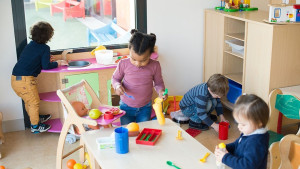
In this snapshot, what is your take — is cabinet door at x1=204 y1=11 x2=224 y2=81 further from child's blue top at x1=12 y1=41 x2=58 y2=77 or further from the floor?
child's blue top at x1=12 y1=41 x2=58 y2=77

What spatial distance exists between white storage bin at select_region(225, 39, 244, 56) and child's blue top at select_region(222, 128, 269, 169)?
2.06 metres

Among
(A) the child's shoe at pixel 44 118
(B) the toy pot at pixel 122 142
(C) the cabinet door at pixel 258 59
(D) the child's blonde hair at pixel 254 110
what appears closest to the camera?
(D) the child's blonde hair at pixel 254 110

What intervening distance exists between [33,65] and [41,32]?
302mm

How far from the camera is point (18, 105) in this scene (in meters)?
3.97

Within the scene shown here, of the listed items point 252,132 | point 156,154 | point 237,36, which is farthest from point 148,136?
point 237,36

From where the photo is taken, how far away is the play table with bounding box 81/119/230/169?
7.13 feet

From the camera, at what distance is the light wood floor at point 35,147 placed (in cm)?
339

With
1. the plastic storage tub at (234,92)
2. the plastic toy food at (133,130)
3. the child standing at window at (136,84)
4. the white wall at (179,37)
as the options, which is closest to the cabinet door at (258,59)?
the plastic storage tub at (234,92)

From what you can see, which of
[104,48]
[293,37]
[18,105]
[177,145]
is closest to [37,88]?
[18,105]

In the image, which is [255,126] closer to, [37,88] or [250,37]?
[250,37]

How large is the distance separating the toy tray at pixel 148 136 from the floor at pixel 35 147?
108 cm

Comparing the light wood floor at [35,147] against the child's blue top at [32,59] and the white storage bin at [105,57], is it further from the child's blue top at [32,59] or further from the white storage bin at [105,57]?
the white storage bin at [105,57]

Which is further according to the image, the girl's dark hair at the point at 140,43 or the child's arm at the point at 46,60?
the child's arm at the point at 46,60

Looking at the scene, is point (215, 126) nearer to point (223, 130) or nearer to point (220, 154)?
point (223, 130)
